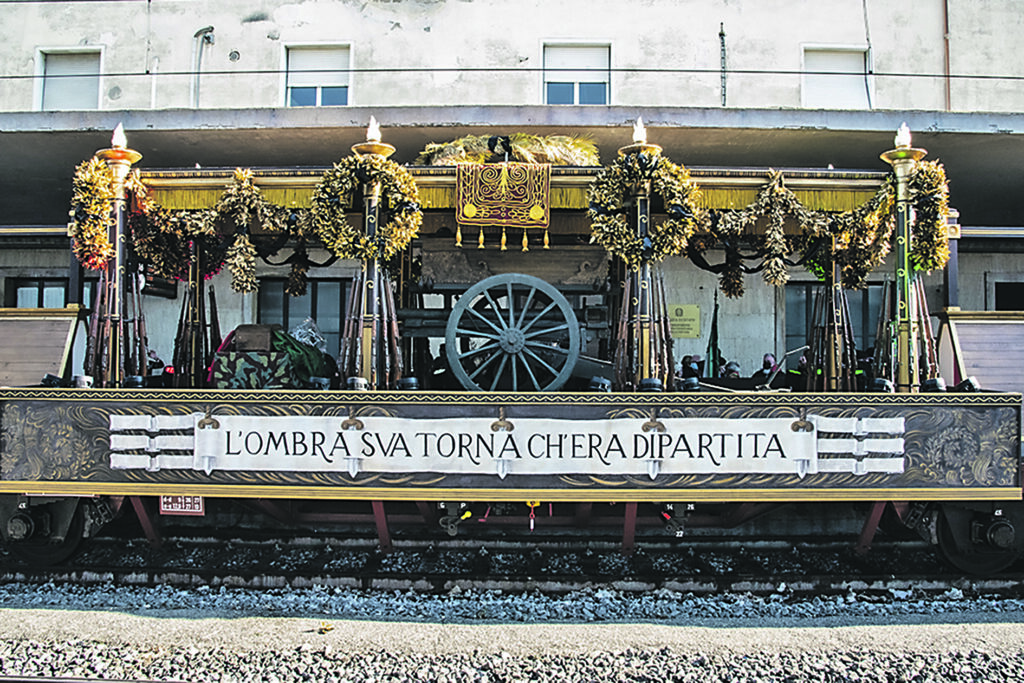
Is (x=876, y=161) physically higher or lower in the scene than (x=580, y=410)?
higher

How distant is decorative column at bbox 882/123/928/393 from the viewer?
604 cm

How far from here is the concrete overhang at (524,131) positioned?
8.51 meters

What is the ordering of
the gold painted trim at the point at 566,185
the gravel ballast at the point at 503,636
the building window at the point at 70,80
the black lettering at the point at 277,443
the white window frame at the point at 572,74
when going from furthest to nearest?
the building window at the point at 70,80 → the white window frame at the point at 572,74 → the gold painted trim at the point at 566,185 → the black lettering at the point at 277,443 → the gravel ballast at the point at 503,636

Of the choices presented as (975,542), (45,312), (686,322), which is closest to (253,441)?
(45,312)

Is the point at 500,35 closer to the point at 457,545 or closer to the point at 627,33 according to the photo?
the point at 627,33

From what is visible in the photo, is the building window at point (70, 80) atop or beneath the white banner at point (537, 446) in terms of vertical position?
atop

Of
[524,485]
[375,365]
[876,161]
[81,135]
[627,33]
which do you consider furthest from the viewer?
[627,33]

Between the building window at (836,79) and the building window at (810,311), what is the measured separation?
10.3 feet

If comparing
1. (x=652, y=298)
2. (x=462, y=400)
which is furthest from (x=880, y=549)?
(x=462, y=400)

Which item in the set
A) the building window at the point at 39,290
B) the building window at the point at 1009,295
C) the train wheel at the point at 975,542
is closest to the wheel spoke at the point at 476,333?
the train wheel at the point at 975,542

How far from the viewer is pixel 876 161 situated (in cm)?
969

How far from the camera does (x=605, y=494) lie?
5488 millimetres

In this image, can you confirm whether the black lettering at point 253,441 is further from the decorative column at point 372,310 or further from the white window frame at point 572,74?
the white window frame at point 572,74

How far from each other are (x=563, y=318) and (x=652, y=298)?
0.86 metres
